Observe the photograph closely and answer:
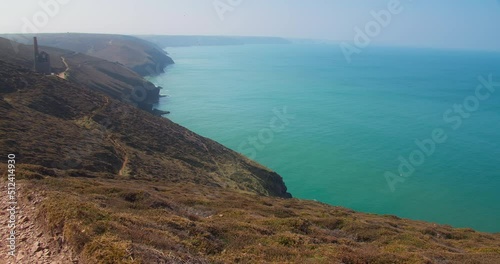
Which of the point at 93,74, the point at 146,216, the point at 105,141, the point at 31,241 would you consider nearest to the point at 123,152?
the point at 105,141

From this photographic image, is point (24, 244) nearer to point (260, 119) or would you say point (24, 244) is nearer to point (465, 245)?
point (465, 245)

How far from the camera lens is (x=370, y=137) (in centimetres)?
→ 8194

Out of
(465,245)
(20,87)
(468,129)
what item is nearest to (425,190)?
(465,245)

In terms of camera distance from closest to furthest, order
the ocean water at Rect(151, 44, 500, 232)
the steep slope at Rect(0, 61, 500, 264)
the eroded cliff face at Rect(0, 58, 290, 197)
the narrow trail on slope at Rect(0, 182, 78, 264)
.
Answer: the narrow trail on slope at Rect(0, 182, 78, 264) < the steep slope at Rect(0, 61, 500, 264) < the eroded cliff face at Rect(0, 58, 290, 197) < the ocean water at Rect(151, 44, 500, 232)

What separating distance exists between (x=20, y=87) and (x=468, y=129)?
95652 mm

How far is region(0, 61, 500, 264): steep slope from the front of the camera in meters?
9.53

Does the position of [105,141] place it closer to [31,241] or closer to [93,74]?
[31,241]

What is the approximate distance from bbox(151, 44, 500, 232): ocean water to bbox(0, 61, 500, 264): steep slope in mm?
19904

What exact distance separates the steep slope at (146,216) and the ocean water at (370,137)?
1990cm

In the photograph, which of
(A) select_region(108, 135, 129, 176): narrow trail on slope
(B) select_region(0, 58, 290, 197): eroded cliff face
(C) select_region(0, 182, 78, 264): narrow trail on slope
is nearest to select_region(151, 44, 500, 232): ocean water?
(B) select_region(0, 58, 290, 197): eroded cliff face

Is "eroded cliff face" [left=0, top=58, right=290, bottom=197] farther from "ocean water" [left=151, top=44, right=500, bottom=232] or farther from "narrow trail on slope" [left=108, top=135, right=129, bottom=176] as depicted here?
"ocean water" [left=151, top=44, right=500, bottom=232]

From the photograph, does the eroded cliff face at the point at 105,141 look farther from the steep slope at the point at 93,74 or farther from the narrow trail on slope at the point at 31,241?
the steep slope at the point at 93,74

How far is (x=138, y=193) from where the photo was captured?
691 inches

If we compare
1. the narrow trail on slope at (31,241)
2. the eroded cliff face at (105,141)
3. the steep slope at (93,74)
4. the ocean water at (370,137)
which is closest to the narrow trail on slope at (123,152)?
the eroded cliff face at (105,141)
